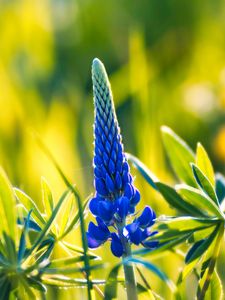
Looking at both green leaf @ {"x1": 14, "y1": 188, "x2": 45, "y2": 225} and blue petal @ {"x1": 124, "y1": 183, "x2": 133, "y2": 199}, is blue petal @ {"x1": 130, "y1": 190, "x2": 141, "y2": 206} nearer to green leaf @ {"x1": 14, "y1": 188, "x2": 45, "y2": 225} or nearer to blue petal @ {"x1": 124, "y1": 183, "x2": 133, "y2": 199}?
blue petal @ {"x1": 124, "y1": 183, "x2": 133, "y2": 199}

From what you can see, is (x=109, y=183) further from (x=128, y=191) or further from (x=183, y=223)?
(x=183, y=223)

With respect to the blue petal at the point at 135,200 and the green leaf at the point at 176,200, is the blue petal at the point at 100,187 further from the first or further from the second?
the green leaf at the point at 176,200

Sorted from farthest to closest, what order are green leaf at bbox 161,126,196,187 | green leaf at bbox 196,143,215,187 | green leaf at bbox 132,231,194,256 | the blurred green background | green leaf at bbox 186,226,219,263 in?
1. the blurred green background
2. green leaf at bbox 161,126,196,187
3. green leaf at bbox 196,143,215,187
4. green leaf at bbox 186,226,219,263
5. green leaf at bbox 132,231,194,256

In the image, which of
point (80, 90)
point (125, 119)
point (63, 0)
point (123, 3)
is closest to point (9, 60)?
point (80, 90)

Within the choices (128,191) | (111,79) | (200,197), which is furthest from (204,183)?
(111,79)

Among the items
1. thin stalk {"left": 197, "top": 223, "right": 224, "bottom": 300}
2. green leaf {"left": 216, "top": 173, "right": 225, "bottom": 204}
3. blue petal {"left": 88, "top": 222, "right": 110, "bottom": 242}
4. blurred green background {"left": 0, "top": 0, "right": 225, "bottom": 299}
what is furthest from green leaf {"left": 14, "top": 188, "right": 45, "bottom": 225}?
blurred green background {"left": 0, "top": 0, "right": 225, "bottom": 299}
